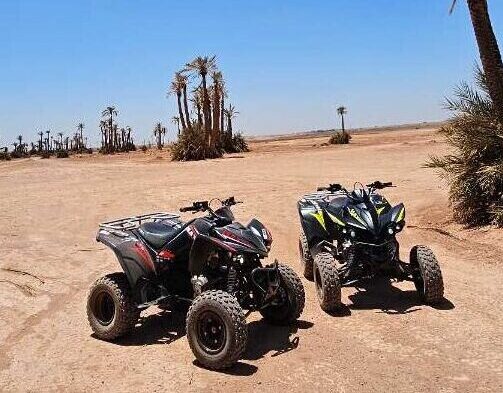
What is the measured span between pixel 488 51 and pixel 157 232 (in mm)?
7903

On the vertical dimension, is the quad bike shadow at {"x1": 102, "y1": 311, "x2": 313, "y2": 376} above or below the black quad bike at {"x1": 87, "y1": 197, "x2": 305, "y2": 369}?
below

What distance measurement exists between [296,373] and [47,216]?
10396 millimetres

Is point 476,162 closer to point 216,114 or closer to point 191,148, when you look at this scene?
point 191,148

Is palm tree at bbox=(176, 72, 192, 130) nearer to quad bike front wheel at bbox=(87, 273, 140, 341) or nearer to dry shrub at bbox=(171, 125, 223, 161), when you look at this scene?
dry shrub at bbox=(171, 125, 223, 161)

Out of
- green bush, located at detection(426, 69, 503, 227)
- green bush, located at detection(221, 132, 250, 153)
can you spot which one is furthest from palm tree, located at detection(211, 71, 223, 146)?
green bush, located at detection(426, 69, 503, 227)

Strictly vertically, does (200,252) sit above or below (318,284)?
above

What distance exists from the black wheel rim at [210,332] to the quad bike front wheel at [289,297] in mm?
887

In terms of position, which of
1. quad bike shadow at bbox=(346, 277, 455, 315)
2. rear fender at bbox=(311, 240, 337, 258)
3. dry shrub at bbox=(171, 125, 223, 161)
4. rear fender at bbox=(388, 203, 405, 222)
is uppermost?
dry shrub at bbox=(171, 125, 223, 161)

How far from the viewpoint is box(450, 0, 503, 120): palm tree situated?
1060cm

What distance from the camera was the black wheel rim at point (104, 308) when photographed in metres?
6.02

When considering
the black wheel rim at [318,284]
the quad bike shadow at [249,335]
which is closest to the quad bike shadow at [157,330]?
the quad bike shadow at [249,335]

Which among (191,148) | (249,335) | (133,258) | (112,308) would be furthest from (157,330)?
(191,148)

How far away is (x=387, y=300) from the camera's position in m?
6.82

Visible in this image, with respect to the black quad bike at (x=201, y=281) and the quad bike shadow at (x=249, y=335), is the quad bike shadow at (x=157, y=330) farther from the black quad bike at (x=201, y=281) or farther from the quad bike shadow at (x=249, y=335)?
the black quad bike at (x=201, y=281)
